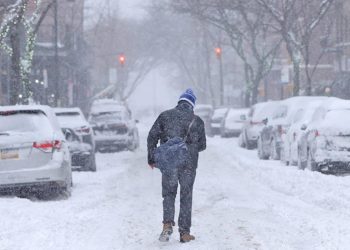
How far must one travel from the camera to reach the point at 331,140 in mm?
18844

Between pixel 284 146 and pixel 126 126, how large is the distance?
8286 millimetres

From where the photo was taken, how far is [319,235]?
1082cm

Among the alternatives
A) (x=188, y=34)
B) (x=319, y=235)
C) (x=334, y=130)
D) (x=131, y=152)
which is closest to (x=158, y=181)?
(x=334, y=130)

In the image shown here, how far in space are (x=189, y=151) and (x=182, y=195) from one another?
521 mm

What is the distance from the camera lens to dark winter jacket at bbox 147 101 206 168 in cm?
1059

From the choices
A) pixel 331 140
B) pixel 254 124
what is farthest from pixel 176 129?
pixel 254 124

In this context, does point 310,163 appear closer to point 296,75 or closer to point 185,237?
point 185,237

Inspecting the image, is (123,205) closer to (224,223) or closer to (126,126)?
(224,223)

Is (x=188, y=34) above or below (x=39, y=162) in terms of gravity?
above

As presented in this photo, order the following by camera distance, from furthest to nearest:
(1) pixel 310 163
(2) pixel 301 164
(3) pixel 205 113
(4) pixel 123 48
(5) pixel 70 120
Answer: (4) pixel 123 48 < (3) pixel 205 113 < (5) pixel 70 120 < (2) pixel 301 164 < (1) pixel 310 163

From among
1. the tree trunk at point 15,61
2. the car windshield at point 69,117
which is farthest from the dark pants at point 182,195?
the tree trunk at point 15,61

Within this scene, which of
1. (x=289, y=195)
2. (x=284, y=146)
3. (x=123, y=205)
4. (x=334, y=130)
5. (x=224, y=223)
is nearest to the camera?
(x=224, y=223)

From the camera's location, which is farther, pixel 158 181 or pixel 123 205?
pixel 158 181

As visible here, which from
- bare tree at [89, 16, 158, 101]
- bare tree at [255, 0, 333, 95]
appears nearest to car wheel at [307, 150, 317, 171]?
bare tree at [255, 0, 333, 95]
